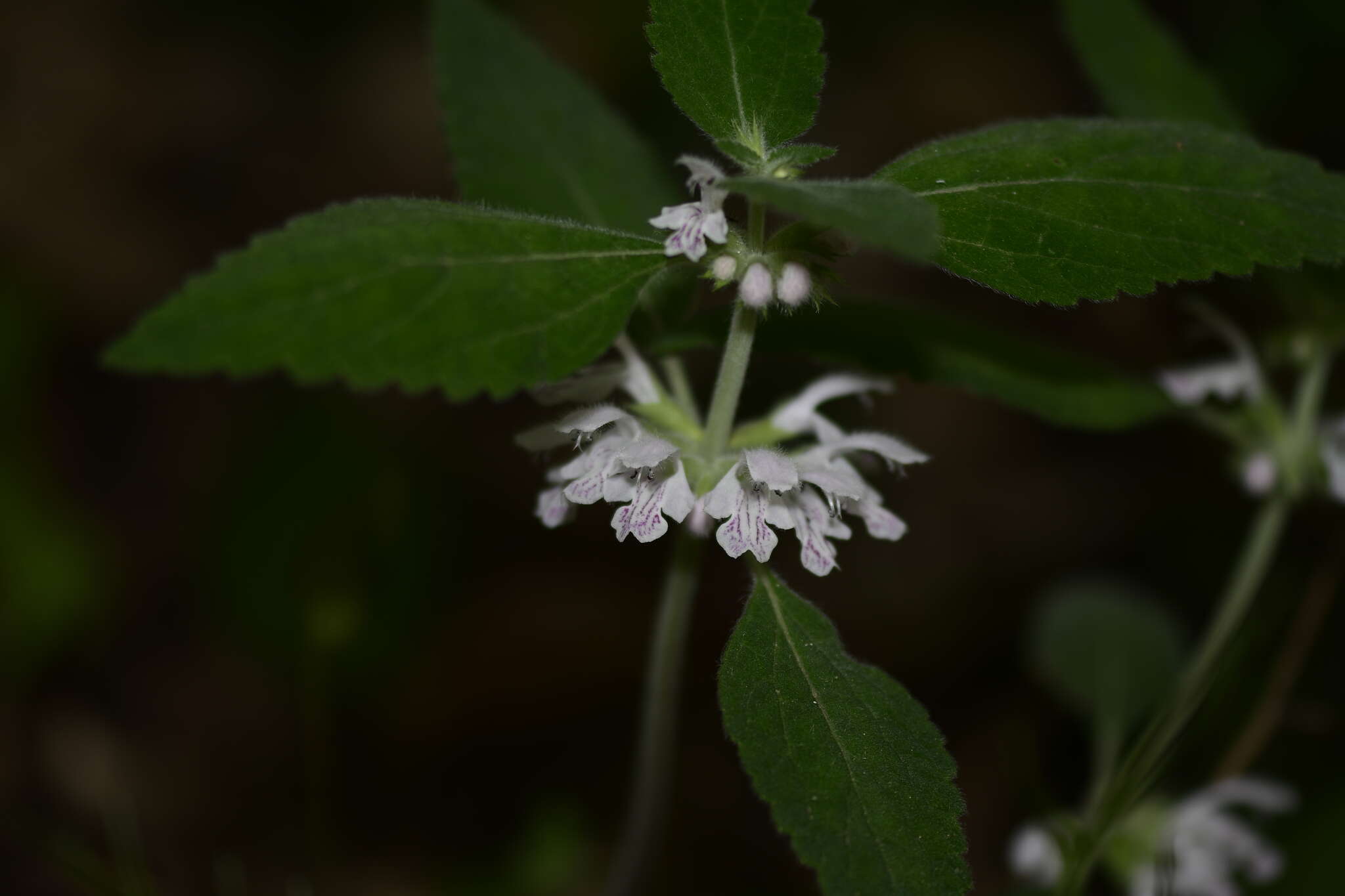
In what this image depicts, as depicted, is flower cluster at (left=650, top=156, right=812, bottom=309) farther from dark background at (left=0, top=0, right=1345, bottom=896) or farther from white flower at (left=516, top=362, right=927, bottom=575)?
dark background at (left=0, top=0, right=1345, bottom=896)

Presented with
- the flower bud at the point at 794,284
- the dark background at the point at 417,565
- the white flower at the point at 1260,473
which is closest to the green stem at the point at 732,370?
the flower bud at the point at 794,284

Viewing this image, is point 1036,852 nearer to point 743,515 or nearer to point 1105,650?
point 1105,650

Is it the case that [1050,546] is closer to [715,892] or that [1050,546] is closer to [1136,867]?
[715,892]

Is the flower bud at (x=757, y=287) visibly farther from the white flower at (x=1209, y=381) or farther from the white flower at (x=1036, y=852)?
the white flower at (x=1036, y=852)

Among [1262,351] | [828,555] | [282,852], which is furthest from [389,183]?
[828,555]

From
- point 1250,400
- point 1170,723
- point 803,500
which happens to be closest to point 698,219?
point 803,500

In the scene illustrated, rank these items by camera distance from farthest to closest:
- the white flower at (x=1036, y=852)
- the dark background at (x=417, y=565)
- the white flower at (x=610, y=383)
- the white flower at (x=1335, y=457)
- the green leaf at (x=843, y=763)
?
the dark background at (x=417, y=565) → the white flower at (x=1036, y=852) → the white flower at (x=1335, y=457) → the white flower at (x=610, y=383) → the green leaf at (x=843, y=763)
